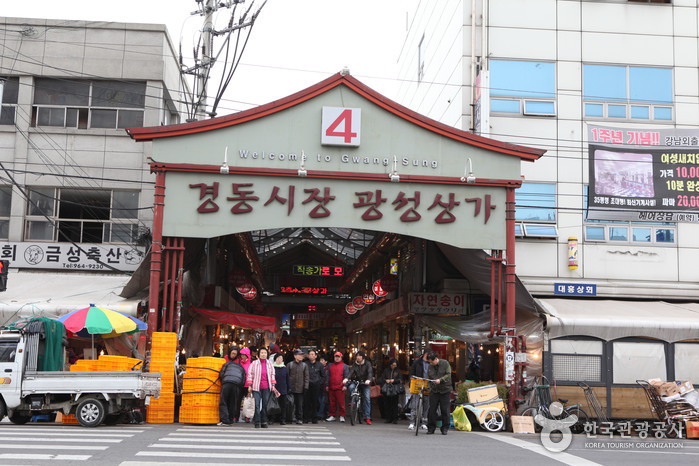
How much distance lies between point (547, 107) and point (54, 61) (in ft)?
52.7

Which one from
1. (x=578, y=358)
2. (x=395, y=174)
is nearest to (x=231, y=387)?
(x=395, y=174)

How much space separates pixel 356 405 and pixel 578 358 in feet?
20.3

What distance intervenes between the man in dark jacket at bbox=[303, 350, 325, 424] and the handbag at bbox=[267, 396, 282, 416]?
5.42 ft

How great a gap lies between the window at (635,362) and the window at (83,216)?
15.0 meters

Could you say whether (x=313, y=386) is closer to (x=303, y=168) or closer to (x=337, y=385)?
(x=337, y=385)

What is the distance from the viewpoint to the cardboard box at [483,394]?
1802 cm

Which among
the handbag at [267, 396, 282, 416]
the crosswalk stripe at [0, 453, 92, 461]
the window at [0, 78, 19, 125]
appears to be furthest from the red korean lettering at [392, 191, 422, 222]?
the window at [0, 78, 19, 125]

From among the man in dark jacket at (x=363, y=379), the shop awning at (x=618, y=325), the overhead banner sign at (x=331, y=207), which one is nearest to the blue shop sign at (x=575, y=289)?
the shop awning at (x=618, y=325)

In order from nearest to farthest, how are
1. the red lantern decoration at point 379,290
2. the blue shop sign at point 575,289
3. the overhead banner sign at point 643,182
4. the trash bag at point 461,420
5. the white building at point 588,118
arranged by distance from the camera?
1. the trash bag at point 461,420
2. the overhead banner sign at point 643,182
3. the blue shop sign at point 575,289
4. the white building at point 588,118
5. the red lantern decoration at point 379,290

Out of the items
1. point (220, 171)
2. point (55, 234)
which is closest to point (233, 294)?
point (55, 234)

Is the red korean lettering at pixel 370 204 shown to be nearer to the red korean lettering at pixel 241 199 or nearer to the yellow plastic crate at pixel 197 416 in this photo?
the red korean lettering at pixel 241 199

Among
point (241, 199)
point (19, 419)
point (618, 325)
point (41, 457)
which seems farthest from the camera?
point (618, 325)

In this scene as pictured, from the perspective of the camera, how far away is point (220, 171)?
1895cm

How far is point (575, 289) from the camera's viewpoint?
2272cm
